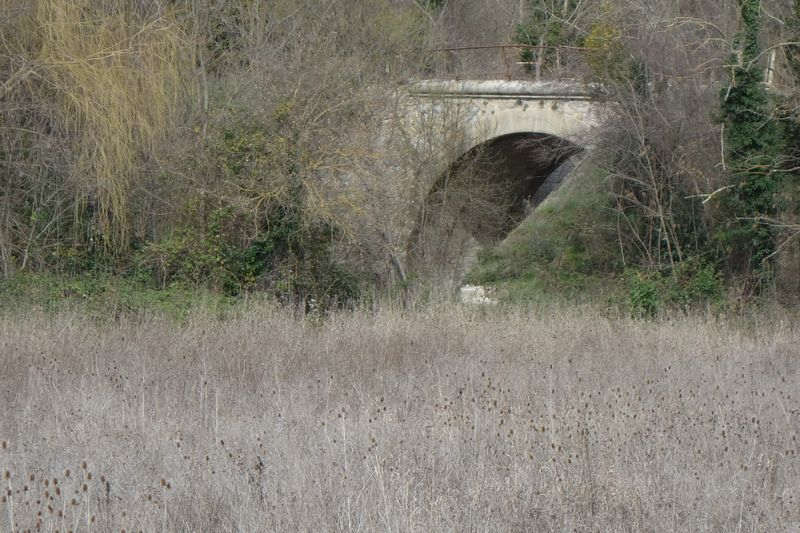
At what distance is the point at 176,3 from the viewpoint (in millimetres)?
17875

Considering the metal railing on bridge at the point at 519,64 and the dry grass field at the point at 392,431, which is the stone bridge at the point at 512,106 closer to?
the metal railing on bridge at the point at 519,64

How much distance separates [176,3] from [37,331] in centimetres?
941

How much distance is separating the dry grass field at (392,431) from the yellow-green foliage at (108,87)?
5.24 meters

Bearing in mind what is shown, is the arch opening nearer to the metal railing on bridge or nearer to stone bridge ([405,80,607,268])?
stone bridge ([405,80,607,268])

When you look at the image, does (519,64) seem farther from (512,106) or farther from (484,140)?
(484,140)

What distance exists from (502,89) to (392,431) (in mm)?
17527

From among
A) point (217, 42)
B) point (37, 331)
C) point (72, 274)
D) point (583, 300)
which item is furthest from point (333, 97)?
point (37, 331)

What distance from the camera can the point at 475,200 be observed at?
2350cm

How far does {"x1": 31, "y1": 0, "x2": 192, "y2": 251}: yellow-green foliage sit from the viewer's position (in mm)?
14938

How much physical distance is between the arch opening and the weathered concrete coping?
38.9 inches

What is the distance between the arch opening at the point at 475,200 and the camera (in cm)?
2247

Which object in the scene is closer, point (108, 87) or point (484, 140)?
point (108, 87)

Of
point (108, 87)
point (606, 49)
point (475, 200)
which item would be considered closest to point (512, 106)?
point (475, 200)

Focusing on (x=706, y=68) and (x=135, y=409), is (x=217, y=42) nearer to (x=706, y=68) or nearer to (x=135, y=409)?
(x=706, y=68)
